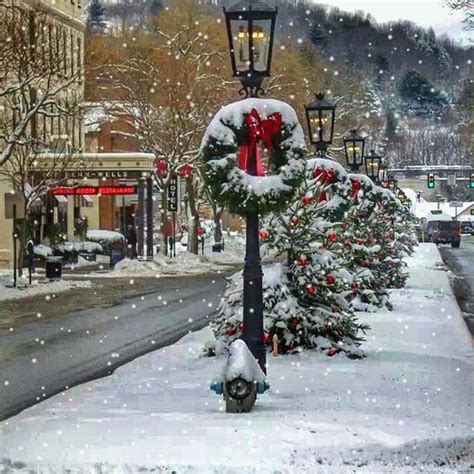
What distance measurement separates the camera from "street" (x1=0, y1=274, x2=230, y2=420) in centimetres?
1488

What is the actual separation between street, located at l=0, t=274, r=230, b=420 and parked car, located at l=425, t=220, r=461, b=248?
5299 centimetres

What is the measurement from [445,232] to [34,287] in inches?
2331

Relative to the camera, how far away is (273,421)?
10.1 meters

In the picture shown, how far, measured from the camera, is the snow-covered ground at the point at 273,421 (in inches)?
346

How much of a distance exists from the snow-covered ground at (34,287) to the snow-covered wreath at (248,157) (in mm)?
18775

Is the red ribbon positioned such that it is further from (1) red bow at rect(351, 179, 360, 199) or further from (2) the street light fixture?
(1) red bow at rect(351, 179, 360, 199)

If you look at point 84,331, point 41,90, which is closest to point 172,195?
point 41,90

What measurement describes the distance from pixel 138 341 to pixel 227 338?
4991 millimetres

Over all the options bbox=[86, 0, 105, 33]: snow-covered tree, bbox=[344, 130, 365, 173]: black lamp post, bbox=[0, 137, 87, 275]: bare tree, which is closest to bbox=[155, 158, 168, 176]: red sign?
bbox=[0, 137, 87, 275]: bare tree

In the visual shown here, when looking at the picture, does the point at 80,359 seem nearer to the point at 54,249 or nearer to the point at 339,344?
the point at 339,344

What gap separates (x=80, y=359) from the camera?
1709 centimetres

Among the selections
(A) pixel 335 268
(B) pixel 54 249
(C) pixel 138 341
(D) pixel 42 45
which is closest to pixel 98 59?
(B) pixel 54 249

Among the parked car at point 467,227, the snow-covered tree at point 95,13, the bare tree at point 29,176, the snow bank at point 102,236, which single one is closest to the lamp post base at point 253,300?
the bare tree at point 29,176

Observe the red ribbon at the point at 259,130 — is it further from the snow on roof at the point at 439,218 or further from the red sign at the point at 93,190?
the snow on roof at the point at 439,218
